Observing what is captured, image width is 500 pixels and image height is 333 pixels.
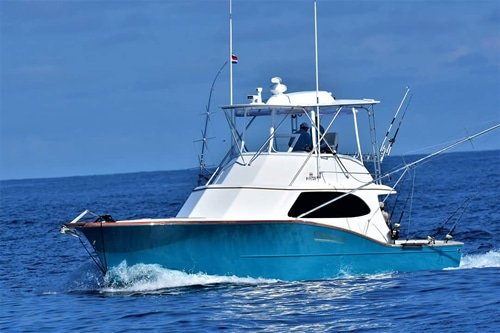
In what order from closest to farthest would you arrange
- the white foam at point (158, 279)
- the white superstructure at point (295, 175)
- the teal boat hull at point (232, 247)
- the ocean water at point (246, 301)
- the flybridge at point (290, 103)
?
the ocean water at point (246, 301)
the teal boat hull at point (232, 247)
the white foam at point (158, 279)
the white superstructure at point (295, 175)
the flybridge at point (290, 103)

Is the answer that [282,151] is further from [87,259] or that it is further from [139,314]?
[87,259]

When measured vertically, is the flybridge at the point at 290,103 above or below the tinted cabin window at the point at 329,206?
above

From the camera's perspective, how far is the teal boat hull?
2612 centimetres

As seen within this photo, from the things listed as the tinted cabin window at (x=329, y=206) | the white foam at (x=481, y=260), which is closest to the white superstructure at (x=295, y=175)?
the tinted cabin window at (x=329, y=206)

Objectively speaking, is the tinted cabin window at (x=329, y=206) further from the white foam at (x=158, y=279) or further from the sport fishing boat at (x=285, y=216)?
the white foam at (x=158, y=279)

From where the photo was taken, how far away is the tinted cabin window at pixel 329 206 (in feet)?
90.0

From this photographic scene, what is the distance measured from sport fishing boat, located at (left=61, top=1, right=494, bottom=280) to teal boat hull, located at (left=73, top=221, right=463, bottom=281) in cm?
2

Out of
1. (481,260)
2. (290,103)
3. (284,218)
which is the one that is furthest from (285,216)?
(481,260)

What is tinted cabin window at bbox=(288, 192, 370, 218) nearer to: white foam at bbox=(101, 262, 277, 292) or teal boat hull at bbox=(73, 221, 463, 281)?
teal boat hull at bbox=(73, 221, 463, 281)

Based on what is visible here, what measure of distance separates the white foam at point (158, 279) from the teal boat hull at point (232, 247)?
113 mm

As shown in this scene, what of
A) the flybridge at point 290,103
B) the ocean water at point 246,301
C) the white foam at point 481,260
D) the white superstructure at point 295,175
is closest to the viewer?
the ocean water at point 246,301

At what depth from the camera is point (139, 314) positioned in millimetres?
23641

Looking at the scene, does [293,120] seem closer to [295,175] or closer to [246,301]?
[295,175]

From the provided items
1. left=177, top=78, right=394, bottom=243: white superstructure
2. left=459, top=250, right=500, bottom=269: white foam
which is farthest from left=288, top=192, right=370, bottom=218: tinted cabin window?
left=459, top=250, right=500, bottom=269: white foam
